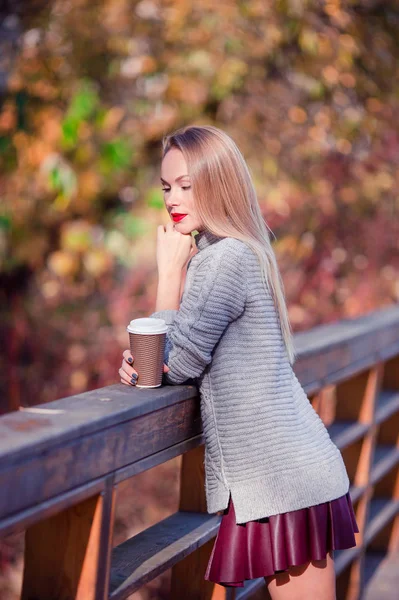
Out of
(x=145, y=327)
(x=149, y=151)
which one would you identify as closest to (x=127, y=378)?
(x=145, y=327)

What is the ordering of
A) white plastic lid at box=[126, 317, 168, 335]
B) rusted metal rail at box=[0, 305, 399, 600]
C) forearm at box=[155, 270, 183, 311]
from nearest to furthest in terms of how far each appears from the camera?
1. rusted metal rail at box=[0, 305, 399, 600]
2. white plastic lid at box=[126, 317, 168, 335]
3. forearm at box=[155, 270, 183, 311]

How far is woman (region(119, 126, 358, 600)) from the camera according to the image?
212 centimetres

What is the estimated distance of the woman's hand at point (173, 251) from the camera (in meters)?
2.33

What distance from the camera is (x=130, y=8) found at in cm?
660

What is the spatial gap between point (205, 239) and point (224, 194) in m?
0.13

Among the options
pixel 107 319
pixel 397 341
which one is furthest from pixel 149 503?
pixel 397 341

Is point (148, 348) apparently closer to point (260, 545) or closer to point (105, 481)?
point (105, 481)

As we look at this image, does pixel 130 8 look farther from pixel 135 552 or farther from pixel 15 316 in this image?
pixel 135 552

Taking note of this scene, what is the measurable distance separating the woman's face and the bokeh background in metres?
3.56

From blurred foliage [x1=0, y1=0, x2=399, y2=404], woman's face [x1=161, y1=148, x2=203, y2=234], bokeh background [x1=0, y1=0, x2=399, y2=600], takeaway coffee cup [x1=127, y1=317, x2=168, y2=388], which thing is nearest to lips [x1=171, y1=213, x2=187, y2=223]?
woman's face [x1=161, y1=148, x2=203, y2=234]

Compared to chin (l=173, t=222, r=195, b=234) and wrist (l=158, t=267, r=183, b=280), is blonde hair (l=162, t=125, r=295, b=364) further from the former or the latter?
wrist (l=158, t=267, r=183, b=280)

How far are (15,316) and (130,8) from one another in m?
2.43

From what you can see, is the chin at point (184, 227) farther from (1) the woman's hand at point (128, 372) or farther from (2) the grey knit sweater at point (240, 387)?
(1) the woman's hand at point (128, 372)

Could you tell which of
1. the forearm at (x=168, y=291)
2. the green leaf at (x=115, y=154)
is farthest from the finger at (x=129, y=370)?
the green leaf at (x=115, y=154)
